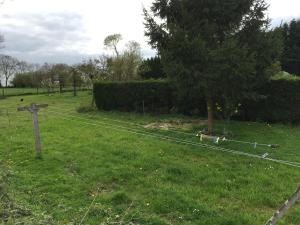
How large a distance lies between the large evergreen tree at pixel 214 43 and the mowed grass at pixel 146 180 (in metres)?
1.91

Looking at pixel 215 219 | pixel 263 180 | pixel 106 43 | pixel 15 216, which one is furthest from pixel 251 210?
pixel 106 43

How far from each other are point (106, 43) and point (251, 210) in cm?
3581

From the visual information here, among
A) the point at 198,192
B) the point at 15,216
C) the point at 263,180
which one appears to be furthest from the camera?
the point at 263,180

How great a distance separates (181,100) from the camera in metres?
18.1

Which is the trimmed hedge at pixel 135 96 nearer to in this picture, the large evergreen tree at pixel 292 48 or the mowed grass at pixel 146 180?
the mowed grass at pixel 146 180

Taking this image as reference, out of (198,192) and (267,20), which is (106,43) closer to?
(267,20)

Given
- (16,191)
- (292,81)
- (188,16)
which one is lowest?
(16,191)

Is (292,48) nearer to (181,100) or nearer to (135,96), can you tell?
(135,96)

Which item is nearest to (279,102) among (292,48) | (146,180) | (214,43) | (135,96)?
(214,43)

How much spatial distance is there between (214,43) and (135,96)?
8.14 metres

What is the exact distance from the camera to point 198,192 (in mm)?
6766

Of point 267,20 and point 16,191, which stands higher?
point 267,20

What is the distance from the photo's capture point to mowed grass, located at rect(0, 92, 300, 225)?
5820mm

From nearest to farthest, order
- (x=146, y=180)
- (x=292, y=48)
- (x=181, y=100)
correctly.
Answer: (x=146, y=180) < (x=181, y=100) < (x=292, y=48)
